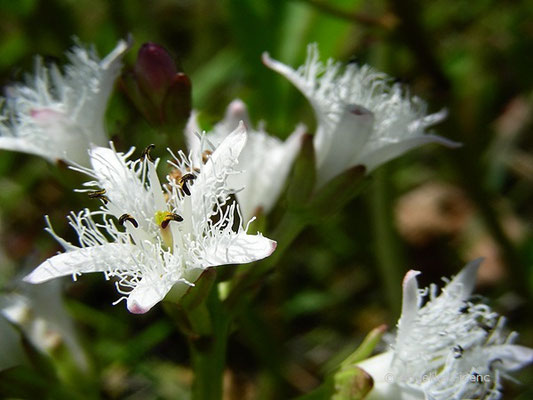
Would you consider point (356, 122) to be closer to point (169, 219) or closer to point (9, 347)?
point (169, 219)

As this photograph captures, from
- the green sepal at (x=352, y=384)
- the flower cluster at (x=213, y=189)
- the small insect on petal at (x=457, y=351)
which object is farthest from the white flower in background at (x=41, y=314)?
the small insect on petal at (x=457, y=351)

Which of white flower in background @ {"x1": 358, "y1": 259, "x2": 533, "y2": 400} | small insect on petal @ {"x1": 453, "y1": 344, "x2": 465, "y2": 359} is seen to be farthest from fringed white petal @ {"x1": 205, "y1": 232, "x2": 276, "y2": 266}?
small insect on petal @ {"x1": 453, "y1": 344, "x2": 465, "y2": 359}

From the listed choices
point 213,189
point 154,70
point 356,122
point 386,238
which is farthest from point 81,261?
point 386,238

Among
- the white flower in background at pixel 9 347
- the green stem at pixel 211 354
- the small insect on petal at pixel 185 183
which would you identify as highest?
the small insect on petal at pixel 185 183

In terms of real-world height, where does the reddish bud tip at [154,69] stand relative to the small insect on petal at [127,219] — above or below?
above

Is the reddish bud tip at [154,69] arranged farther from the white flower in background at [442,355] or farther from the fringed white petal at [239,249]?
the white flower in background at [442,355]

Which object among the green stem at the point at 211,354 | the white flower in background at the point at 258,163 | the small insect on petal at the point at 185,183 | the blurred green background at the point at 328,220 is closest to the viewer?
the small insect on petal at the point at 185,183

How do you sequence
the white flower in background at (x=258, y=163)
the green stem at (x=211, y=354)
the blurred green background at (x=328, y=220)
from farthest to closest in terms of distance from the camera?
the blurred green background at (x=328, y=220)
the white flower in background at (x=258, y=163)
the green stem at (x=211, y=354)
